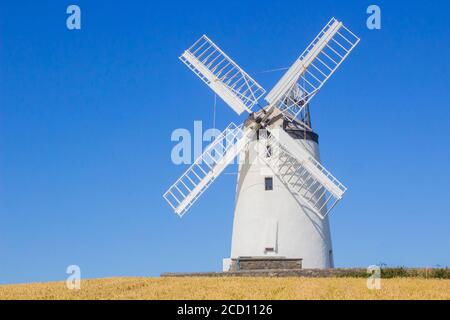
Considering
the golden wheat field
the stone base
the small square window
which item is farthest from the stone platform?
the small square window

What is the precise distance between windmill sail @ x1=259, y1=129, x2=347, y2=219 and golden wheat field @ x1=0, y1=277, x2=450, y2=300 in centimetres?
795

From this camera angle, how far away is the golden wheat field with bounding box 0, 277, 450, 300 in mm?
18219

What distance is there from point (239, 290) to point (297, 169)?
12.1m

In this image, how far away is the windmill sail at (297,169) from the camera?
30.6 metres

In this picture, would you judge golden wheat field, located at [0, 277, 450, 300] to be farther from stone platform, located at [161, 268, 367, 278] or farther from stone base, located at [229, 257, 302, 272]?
stone base, located at [229, 257, 302, 272]

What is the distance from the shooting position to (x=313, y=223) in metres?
30.9

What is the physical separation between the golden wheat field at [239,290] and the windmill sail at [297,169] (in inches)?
313

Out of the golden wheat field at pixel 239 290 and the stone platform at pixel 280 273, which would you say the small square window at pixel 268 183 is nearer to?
the stone platform at pixel 280 273

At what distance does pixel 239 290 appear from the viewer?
19438 millimetres

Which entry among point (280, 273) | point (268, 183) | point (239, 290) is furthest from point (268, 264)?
point (239, 290)

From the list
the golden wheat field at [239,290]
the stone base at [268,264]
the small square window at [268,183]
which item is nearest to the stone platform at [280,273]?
the stone base at [268,264]
